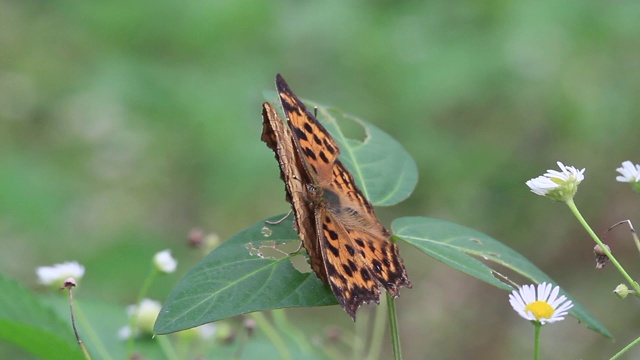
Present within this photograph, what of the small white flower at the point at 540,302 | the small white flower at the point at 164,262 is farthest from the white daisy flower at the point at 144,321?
the small white flower at the point at 540,302

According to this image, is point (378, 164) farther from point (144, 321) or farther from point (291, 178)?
point (144, 321)

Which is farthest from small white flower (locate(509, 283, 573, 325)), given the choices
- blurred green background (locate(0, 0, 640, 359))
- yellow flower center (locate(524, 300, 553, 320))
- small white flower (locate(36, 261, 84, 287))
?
blurred green background (locate(0, 0, 640, 359))

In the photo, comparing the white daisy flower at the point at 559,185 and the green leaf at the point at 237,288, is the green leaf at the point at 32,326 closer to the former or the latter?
the green leaf at the point at 237,288

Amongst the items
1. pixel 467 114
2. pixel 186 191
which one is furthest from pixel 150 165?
pixel 467 114

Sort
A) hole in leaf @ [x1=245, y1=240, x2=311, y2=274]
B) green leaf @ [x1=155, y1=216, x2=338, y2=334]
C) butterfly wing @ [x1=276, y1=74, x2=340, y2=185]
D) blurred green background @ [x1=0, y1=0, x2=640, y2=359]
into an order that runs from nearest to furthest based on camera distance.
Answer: green leaf @ [x1=155, y1=216, x2=338, y2=334], hole in leaf @ [x1=245, y1=240, x2=311, y2=274], butterfly wing @ [x1=276, y1=74, x2=340, y2=185], blurred green background @ [x1=0, y1=0, x2=640, y2=359]

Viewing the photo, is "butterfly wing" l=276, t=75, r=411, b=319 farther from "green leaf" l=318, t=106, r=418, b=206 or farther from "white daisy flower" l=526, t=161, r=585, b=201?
"white daisy flower" l=526, t=161, r=585, b=201

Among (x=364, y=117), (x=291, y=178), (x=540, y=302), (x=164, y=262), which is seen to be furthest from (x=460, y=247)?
(x=364, y=117)
